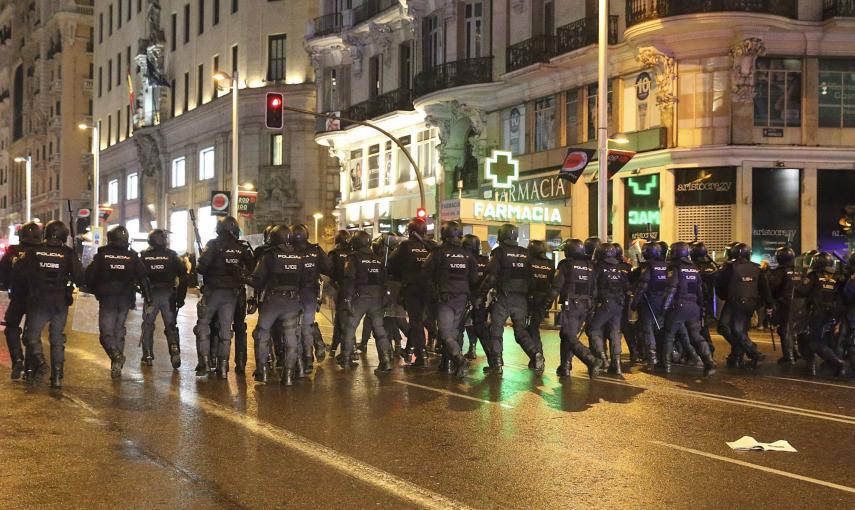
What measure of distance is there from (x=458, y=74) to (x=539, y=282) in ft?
69.7

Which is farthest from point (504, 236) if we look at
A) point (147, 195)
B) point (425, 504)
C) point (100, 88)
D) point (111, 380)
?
point (100, 88)

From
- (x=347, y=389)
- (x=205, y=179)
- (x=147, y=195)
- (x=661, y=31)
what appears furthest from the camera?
(x=147, y=195)

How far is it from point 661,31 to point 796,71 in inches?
145

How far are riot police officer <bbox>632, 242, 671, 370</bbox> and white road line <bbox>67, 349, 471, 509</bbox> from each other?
21.2 feet

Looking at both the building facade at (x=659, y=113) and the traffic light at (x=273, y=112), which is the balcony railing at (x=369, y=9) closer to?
the building facade at (x=659, y=113)

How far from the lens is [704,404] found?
34.7 ft

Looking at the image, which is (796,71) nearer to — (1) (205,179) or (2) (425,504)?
(2) (425,504)

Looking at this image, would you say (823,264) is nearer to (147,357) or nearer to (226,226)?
(226,226)

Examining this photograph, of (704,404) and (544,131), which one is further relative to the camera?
(544,131)

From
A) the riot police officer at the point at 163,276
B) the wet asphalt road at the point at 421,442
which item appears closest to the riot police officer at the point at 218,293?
the wet asphalt road at the point at 421,442

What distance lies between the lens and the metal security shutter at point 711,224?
26.6 metres

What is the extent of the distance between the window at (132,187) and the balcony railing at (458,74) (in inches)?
1402

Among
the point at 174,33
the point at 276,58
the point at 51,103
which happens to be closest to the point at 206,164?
the point at 276,58

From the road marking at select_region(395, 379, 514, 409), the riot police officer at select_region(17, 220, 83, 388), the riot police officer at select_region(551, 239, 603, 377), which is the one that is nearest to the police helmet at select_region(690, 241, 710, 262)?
the riot police officer at select_region(551, 239, 603, 377)
